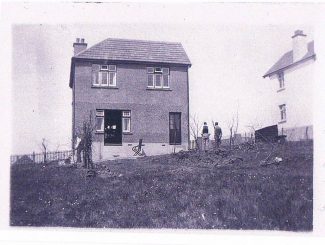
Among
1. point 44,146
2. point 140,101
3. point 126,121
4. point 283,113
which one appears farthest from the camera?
point 140,101

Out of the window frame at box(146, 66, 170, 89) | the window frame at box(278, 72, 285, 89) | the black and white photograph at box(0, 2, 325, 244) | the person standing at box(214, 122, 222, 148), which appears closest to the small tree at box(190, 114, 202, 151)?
the black and white photograph at box(0, 2, 325, 244)

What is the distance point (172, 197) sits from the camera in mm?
9555

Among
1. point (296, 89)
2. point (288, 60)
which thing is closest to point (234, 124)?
point (288, 60)

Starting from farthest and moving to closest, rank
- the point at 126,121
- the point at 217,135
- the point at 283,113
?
the point at 126,121
the point at 283,113
the point at 217,135

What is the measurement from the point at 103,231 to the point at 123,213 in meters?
0.58

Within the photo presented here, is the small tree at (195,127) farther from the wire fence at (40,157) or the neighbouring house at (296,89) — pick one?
the wire fence at (40,157)

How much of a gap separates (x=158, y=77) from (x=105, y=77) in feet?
Answer: 7.19

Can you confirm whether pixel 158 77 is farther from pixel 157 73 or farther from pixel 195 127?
pixel 195 127

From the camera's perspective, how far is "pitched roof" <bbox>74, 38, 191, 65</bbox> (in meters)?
12.3

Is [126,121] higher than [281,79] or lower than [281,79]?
lower

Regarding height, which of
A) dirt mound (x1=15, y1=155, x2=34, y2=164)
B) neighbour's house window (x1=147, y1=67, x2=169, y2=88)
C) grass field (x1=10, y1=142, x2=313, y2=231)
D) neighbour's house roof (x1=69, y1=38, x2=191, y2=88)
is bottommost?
grass field (x1=10, y1=142, x2=313, y2=231)

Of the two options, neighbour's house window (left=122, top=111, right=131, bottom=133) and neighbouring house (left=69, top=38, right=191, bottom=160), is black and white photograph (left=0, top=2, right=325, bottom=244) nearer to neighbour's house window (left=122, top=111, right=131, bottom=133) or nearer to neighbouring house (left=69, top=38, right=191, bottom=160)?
neighbouring house (left=69, top=38, right=191, bottom=160)

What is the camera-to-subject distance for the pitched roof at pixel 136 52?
12.3 metres

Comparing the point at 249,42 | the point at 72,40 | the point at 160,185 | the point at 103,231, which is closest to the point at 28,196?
the point at 103,231
